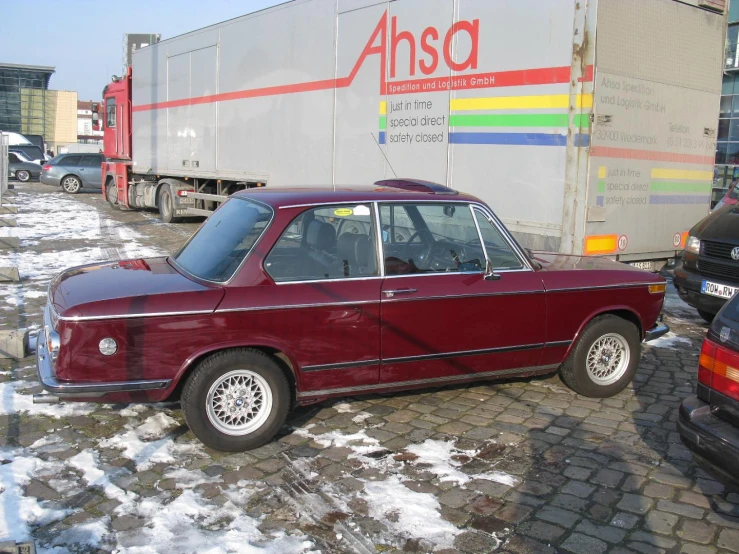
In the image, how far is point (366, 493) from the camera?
397 centimetres

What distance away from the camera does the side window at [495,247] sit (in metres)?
5.17

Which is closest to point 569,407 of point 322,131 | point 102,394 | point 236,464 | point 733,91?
point 236,464

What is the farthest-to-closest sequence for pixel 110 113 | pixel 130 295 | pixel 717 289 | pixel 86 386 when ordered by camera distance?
pixel 110 113, pixel 717 289, pixel 130 295, pixel 86 386

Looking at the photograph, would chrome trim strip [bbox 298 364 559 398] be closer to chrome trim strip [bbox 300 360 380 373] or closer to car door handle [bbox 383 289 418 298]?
chrome trim strip [bbox 300 360 380 373]

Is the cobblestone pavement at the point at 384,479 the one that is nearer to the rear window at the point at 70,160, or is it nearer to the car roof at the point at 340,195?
the car roof at the point at 340,195

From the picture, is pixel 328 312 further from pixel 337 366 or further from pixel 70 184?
pixel 70 184

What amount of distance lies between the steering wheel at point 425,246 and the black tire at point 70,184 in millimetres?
25850

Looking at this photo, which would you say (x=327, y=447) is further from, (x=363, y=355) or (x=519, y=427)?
(x=519, y=427)

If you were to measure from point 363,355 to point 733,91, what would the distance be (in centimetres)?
2920

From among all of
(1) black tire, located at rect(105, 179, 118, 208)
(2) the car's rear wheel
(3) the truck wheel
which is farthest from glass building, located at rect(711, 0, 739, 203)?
(2) the car's rear wheel

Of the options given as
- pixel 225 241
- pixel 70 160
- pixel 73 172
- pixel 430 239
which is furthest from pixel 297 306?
pixel 70 160

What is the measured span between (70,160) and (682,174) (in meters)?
25.2

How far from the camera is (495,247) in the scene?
5191mm

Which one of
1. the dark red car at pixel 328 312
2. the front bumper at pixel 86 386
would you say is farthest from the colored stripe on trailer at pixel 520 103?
the front bumper at pixel 86 386
